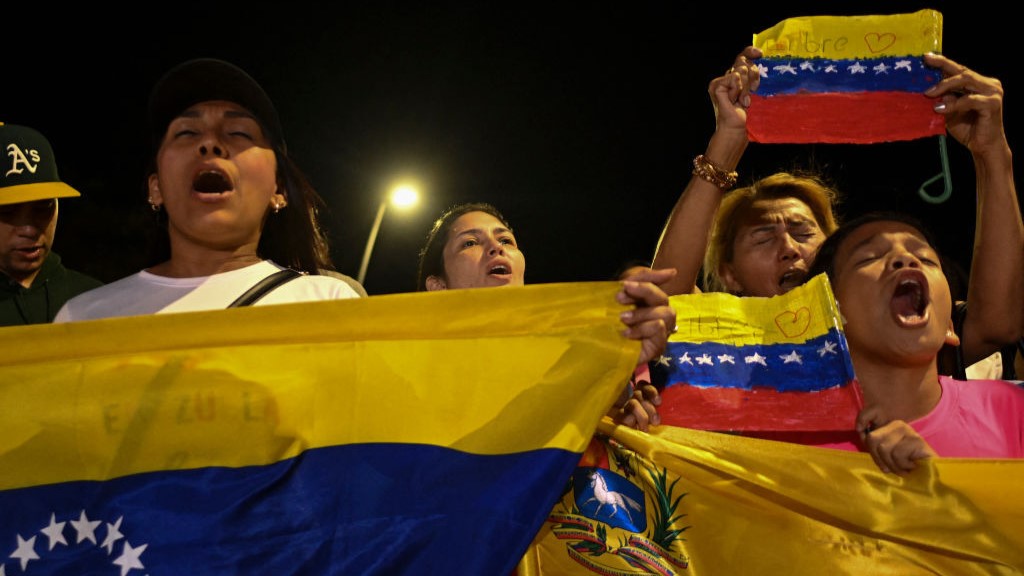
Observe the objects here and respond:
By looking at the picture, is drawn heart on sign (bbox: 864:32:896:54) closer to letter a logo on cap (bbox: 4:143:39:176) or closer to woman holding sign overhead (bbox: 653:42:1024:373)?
woman holding sign overhead (bbox: 653:42:1024:373)

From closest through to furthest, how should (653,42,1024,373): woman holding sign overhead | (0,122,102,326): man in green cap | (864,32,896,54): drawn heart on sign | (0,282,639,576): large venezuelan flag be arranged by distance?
(0,282,639,576): large venezuelan flag, (653,42,1024,373): woman holding sign overhead, (864,32,896,54): drawn heart on sign, (0,122,102,326): man in green cap

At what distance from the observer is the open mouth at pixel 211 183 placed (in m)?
3.05

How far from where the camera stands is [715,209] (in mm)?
3508

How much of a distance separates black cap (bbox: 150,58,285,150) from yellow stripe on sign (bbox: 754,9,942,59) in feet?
5.73

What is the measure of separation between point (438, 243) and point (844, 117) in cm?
168

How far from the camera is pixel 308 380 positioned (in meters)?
2.55

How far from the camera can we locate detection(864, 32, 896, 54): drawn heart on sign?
11.8 feet

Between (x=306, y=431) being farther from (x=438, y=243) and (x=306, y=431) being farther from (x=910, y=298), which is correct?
(x=438, y=243)

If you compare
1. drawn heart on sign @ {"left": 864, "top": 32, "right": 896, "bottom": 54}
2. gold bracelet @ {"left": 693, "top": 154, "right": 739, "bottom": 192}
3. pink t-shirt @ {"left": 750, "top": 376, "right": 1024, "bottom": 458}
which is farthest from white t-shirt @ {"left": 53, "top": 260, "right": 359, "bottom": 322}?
drawn heart on sign @ {"left": 864, "top": 32, "right": 896, "bottom": 54}

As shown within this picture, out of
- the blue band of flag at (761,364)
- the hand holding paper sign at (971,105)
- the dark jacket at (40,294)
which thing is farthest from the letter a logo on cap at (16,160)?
the hand holding paper sign at (971,105)

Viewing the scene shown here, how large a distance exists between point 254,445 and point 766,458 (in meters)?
1.30

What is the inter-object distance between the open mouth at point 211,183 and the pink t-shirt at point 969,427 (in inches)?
67.8

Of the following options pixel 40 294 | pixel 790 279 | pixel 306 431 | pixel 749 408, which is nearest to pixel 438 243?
pixel 790 279

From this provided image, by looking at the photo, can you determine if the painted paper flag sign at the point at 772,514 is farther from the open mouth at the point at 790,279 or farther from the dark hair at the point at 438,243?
the dark hair at the point at 438,243
